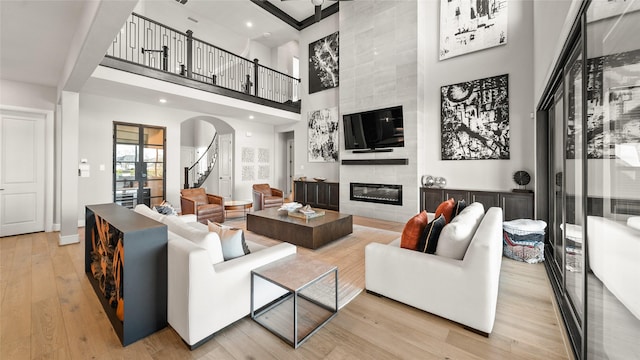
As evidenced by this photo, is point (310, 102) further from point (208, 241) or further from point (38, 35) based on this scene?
point (208, 241)

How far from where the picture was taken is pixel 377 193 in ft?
19.7

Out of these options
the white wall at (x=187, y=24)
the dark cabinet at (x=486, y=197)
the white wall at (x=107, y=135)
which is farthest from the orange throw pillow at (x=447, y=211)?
the white wall at (x=187, y=24)

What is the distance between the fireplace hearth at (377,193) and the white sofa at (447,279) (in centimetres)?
329

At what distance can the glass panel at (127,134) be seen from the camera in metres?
5.68

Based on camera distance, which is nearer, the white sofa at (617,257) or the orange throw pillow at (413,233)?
the white sofa at (617,257)

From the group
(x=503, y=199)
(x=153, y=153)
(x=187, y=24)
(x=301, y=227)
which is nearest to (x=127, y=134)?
(x=153, y=153)

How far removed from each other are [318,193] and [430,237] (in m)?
5.13

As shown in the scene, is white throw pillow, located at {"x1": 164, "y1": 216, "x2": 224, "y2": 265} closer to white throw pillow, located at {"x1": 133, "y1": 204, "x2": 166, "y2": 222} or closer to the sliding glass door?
white throw pillow, located at {"x1": 133, "y1": 204, "x2": 166, "y2": 222}

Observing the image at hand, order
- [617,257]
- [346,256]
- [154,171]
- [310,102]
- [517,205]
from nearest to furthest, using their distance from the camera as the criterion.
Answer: [617,257], [346,256], [517,205], [154,171], [310,102]

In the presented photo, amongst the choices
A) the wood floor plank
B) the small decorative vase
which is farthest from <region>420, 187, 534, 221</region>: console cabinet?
the wood floor plank

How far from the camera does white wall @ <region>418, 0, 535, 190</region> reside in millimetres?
4457

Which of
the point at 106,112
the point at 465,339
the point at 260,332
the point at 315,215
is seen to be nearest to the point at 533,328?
the point at 465,339

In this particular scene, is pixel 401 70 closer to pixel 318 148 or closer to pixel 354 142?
pixel 354 142

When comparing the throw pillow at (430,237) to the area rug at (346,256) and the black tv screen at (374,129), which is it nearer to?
the area rug at (346,256)
